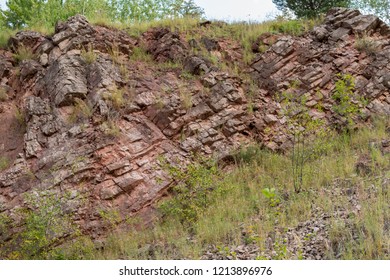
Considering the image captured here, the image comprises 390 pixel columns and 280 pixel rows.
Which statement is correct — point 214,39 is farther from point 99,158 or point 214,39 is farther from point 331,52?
point 99,158

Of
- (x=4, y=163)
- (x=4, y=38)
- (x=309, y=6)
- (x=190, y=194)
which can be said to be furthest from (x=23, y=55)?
(x=309, y=6)

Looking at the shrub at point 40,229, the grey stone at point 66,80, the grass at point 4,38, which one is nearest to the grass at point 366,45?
the grey stone at point 66,80

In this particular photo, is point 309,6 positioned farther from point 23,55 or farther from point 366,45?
point 23,55

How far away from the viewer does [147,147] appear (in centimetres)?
866

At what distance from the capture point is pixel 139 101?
9391mm

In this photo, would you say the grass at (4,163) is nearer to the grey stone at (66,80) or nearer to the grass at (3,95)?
the grey stone at (66,80)

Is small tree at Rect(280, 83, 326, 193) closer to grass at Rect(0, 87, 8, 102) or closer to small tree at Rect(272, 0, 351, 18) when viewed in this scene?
small tree at Rect(272, 0, 351, 18)

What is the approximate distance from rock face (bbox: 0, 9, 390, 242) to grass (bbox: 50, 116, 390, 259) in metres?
0.75

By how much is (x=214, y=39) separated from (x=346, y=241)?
8729mm

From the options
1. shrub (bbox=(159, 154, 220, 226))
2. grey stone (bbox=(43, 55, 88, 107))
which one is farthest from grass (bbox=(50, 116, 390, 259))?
grey stone (bbox=(43, 55, 88, 107))

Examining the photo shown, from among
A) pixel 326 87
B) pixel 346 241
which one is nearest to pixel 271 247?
pixel 346 241

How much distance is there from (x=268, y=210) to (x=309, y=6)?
38.9 ft

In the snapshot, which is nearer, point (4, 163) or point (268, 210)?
point (268, 210)

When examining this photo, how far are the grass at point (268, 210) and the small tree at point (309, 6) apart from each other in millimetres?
7800
